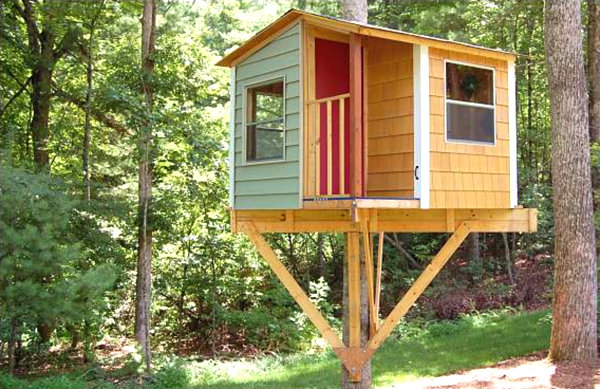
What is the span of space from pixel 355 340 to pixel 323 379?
274 cm

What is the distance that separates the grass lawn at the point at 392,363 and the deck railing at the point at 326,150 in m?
3.78

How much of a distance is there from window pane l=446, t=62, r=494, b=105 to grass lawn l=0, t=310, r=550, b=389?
4511mm

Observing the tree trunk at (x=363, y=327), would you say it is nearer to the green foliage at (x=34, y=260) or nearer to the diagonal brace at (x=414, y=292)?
the diagonal brace at (x=414, y=292)

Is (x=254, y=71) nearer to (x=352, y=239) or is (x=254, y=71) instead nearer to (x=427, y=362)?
(x=352, y=239)

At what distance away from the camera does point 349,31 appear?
632 cm

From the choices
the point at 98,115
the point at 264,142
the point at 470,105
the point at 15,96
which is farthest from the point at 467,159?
the point at 15,96

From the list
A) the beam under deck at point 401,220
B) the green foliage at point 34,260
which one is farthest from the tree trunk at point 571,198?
the green foliage at point 34,260

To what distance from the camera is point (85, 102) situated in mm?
12570

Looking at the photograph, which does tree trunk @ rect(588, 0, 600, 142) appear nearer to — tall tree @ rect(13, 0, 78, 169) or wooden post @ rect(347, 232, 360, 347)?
wooden post @ rect(347, 232, 360, 347)

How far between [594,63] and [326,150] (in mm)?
9094

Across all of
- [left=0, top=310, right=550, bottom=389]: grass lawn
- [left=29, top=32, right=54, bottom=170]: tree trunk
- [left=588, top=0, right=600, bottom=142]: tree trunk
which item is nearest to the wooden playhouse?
[left=0, top=310, right=550, bottom=389]: grass lawn

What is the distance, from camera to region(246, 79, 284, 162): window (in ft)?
24.0

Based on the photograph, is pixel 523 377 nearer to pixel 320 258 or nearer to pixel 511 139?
pixel 511 139

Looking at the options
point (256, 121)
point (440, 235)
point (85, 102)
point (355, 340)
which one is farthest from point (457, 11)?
point (355, 340)
